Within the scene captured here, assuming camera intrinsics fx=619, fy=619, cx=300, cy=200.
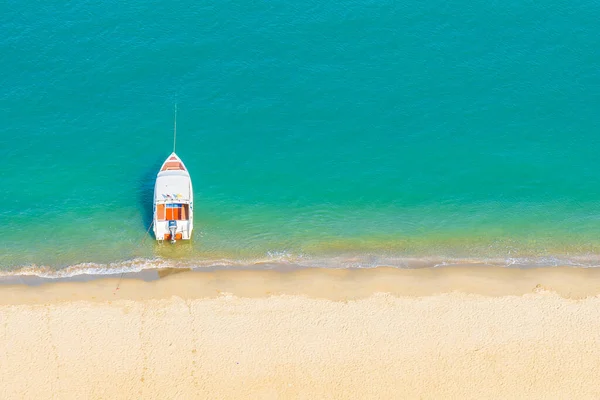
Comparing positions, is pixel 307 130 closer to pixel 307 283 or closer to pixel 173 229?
pixel 173 229

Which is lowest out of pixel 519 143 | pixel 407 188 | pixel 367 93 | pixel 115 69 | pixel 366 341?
pixel 366 341

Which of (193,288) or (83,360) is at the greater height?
(193,288)

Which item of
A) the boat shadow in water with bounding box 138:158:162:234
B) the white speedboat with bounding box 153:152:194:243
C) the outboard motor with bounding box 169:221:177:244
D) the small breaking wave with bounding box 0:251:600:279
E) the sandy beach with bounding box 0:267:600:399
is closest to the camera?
the sandy beach with bounding box 0:267:600:399

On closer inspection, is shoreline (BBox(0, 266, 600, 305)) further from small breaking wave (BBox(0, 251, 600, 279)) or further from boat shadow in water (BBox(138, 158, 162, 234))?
boat shadow in water (BBox(138, 158, 162, 234))

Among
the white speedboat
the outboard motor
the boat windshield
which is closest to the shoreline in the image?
the outboard motor

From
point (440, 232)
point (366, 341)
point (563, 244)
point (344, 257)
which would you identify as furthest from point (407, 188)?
point (366, 341)

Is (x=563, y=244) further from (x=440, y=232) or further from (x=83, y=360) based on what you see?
(x=83, y=360)
